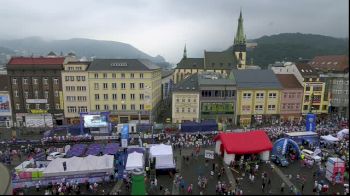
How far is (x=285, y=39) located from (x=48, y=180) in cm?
17254

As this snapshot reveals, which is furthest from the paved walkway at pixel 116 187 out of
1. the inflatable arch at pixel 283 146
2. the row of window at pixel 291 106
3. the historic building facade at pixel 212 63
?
the historic building facade at pixel 212 63

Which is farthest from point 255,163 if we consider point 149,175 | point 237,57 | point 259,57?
point 259,57

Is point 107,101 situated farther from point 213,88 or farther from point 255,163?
point 255,163

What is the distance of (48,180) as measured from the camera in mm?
27547

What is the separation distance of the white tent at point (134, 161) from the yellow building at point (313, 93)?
130ft

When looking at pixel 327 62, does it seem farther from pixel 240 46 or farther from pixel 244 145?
pixel 244 145

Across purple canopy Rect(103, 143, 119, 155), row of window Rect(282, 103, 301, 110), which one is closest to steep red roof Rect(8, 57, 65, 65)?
purple canopy Rect(103, 143, 119, 155)

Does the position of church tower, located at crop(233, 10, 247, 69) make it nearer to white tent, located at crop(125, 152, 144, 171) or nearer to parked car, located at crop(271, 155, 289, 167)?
parked car, located at crop(271, 155, 289, 167)

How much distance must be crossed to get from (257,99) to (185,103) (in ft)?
46.9

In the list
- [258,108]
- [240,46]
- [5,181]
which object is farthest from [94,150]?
[240,46]

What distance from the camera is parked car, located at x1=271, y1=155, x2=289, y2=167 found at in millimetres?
31981

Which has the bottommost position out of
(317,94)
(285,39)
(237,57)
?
(317,94)

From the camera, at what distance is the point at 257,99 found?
53.5 metres

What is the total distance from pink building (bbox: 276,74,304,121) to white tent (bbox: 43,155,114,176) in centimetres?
3807
